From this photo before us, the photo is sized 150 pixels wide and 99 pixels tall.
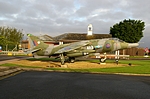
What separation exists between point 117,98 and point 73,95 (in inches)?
70.8

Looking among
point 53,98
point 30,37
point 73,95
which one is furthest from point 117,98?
point 30,37

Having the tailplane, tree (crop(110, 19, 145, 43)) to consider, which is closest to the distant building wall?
tree (crop(110, 19, 145, 43))

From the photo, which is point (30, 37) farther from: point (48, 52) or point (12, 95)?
point (12, 95)

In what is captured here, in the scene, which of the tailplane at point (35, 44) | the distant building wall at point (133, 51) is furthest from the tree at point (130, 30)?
the tailplane at point (35, 44)

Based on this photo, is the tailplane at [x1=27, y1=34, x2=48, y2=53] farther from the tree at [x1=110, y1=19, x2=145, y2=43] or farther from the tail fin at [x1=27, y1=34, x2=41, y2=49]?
the tree at [x1=110, y1=19, x2=145, y2=43]

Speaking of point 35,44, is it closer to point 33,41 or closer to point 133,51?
point 33,41

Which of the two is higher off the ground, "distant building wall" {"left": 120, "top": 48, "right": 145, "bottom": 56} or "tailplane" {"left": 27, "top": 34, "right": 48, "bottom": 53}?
"tailplane" {"left": 27, "top": 34, "right": 48, "bottom": 53}

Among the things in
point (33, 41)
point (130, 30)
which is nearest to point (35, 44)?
point (33, 41)

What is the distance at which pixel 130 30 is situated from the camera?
54.7 metres

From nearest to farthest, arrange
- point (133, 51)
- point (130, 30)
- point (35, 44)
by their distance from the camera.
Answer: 1. point (35, 44)
2. point (133, 51)
3. point (130, 30)

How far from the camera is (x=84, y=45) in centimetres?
2058

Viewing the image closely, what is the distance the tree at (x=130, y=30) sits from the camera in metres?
54.4

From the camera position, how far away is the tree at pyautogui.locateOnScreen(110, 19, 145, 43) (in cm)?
5438

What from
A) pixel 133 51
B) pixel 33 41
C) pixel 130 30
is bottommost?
pixel 133 51
